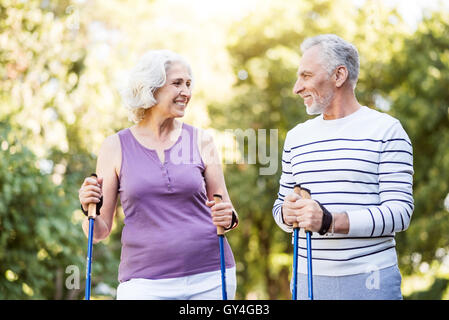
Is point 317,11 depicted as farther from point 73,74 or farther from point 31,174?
point 31,174

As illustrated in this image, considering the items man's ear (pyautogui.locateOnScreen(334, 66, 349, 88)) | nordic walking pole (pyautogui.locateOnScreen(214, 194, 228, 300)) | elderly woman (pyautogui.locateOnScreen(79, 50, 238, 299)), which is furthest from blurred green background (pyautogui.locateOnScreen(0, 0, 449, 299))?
man's ear (pyautogui.locateOnScreen(334, 66, 349, 88))

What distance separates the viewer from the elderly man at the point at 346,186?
2.17 m

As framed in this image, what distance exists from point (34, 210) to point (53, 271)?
1.11m

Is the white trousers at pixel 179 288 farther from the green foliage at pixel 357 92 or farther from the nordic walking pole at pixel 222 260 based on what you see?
the green foliage at pixel 357 92

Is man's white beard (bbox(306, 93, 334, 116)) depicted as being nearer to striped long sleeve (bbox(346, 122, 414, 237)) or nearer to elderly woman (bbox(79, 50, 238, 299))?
striped long sleeve (bbox(346, 122, 414, 237))

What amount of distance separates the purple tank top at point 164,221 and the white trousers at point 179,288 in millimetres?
25

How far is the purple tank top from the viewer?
101 inches

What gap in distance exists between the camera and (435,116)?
476 inches

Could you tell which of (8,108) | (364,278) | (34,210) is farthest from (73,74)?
(364,278)

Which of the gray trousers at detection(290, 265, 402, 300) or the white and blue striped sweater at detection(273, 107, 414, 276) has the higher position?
the white and blue striped sweater at detection(273, 107, 414, 276)

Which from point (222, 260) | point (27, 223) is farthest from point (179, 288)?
point (27, 223)

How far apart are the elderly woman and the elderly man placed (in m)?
0.38

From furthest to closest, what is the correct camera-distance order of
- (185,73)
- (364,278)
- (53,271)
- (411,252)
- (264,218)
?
(264,218) < (411,252) < (53,271) < (185,73) < (364,278)

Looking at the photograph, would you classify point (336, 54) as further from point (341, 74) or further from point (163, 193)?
point (163, 193)
